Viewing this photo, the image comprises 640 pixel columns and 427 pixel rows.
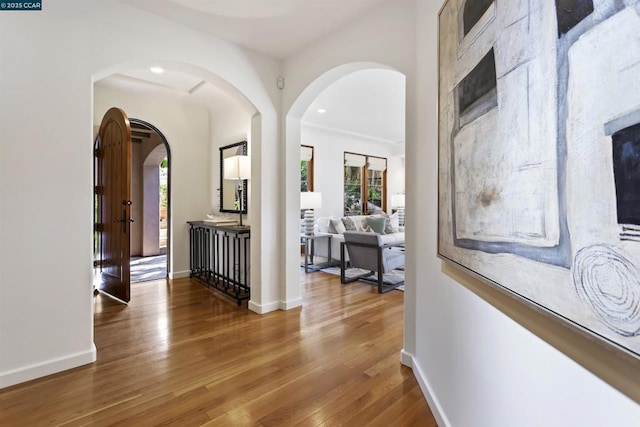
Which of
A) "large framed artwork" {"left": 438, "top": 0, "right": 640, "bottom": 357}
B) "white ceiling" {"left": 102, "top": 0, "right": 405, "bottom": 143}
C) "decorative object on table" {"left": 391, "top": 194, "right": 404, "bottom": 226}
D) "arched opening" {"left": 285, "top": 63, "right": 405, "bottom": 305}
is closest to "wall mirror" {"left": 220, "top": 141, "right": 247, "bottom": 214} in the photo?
"white ceiling" {"left": 102, "top": 0, "right": 405, "bottom": 143}

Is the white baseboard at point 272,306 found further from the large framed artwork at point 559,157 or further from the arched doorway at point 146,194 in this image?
the arched doorway at point 146,194

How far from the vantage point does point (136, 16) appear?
2461 millimetres

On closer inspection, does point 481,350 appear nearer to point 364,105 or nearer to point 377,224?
point 364,105

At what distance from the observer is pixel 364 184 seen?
8.02 metres

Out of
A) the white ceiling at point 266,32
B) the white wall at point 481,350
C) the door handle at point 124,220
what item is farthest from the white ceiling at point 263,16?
the door handle at point 124,220

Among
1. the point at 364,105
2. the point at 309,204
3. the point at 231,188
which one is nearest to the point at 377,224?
the point at 309,204

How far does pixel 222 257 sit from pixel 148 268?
1.97m

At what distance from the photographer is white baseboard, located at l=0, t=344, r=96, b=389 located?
6.51ft

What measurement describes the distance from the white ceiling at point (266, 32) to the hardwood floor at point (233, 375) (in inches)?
106

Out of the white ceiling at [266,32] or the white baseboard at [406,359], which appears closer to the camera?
the white baseboard at [406,359]

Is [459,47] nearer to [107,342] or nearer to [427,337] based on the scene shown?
[427,337]

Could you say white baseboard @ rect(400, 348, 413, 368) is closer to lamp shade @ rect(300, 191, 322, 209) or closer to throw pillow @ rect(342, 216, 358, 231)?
lamp shade @ rect(300, 191, 322, 209)

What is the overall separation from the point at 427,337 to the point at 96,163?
4.14 metres

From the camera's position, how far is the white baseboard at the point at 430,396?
1.58 m
